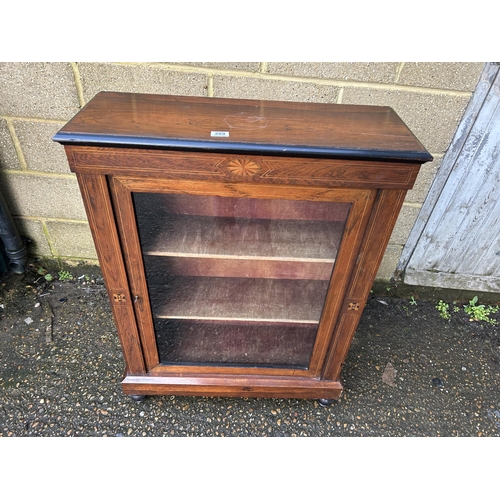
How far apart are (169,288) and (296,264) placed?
46 centimetres

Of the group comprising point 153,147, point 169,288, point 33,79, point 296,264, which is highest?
point 153,147

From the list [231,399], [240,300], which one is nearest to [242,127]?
[240,300]

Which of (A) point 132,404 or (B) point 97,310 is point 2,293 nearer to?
(B) point 97,310

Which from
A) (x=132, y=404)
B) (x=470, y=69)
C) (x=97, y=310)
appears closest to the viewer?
(x=470, y=69)

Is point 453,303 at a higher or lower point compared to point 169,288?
lower

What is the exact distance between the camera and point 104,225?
99 cm

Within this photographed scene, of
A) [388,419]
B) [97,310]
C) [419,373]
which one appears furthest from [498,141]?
[97,310]

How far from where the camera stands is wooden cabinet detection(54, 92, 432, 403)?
88cm

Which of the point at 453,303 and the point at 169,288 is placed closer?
the point at 169,288

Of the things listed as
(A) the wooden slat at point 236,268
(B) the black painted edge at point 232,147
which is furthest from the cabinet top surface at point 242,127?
(A) the wooden slat at point 236,268

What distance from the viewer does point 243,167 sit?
89 centimetres

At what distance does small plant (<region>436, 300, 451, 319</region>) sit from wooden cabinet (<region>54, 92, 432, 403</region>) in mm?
942

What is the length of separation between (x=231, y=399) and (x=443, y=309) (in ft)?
4.24

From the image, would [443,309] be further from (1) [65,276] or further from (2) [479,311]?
(1) [65,276]
